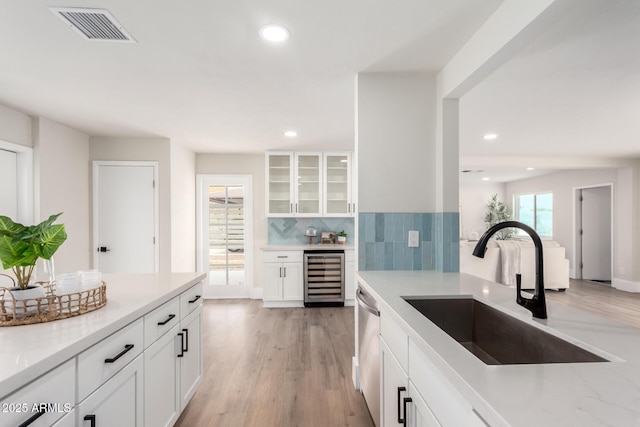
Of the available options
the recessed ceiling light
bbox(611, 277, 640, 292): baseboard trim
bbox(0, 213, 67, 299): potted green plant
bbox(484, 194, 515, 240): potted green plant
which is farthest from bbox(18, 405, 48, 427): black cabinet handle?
bbox(484, 194, 515, 240): potted green plant

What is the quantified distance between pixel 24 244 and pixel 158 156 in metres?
3.14

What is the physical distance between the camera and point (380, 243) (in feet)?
7.41

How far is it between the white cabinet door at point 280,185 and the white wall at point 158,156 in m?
1.41

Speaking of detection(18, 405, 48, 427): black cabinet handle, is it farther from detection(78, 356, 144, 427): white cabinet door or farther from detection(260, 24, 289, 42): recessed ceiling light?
detection(260, 24, 289, 42): recessed ceiling light

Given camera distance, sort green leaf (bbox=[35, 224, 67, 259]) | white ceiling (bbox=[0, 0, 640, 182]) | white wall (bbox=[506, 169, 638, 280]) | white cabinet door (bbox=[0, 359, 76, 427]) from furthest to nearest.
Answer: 1. white wall (bbox=[506, 169, 638, 280])
2. white ceiling (bbox=[0, 0, 640, 182])
3. green leaf (bbox=[35, 224, 67, 259])
4. white cabinet door (bbox=[0, 359, 76, 427])

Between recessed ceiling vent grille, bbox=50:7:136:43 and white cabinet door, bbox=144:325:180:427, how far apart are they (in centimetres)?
171

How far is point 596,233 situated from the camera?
656 centimetres

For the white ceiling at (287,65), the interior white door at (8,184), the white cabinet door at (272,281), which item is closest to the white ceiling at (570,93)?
the white ceiling at (287,65)

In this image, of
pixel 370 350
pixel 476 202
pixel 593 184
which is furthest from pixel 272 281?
pixel 476 202

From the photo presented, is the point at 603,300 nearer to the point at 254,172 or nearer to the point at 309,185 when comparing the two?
the point at 309,185

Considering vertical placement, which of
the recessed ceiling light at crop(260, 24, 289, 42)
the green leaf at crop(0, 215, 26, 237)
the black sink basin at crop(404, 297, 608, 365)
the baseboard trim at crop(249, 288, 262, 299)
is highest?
the recessed ceiling light at crop(260, 24, 289, 42)

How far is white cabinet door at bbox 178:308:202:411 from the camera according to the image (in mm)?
1847

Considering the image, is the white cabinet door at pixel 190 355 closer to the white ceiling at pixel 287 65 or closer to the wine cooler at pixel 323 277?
the white ceiling at pixel 287 65

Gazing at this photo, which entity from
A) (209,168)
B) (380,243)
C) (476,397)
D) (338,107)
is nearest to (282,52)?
(338,107)
